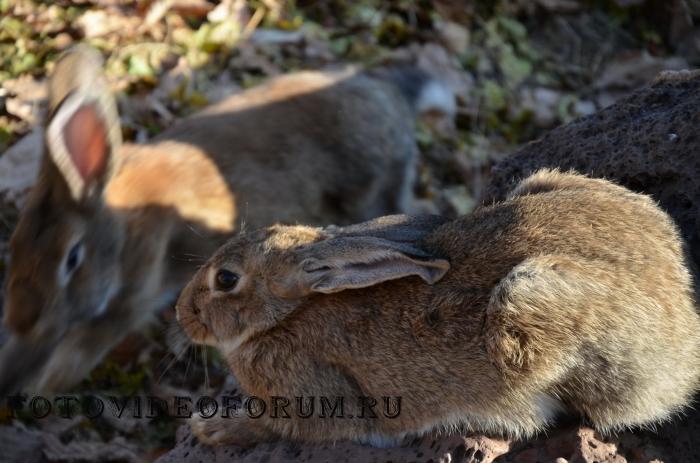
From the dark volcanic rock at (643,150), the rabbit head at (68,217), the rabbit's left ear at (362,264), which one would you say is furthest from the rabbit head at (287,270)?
the rabbit head at (68,217)

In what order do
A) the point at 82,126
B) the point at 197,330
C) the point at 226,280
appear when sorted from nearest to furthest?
the point at 226,280, the point at 197,330, the point at 82,126

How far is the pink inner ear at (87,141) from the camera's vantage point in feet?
15.4

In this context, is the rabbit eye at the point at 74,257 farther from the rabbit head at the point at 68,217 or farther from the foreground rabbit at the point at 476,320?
the foreground rabbit at the point at 476,320

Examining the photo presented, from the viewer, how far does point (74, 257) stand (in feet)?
15.8

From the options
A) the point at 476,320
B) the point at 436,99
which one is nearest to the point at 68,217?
the point at 476,320

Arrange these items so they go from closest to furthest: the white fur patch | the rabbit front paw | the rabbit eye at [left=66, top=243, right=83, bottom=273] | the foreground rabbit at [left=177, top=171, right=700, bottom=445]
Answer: the foreground rabbit at [left=177, top=171, right=700, bottom=445]
the rabbit front paw
the rabbit eye at [left=66, top=243, right=83, bottom=273]
the white fur patch

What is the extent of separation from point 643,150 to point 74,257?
9.72 feet

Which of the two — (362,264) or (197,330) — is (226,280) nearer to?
(197,330)

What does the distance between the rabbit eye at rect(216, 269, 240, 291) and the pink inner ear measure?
1.35 m

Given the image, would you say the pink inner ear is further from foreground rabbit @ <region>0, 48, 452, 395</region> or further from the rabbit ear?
the rabbit ear

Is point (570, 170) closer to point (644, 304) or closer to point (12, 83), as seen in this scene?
point (644, 304)

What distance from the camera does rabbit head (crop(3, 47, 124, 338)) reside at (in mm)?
4609

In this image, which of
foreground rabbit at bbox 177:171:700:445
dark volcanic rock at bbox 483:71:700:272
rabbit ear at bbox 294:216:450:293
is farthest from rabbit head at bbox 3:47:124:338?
dark volcanic rock at bbox 483:71:700:272

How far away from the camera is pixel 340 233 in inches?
154
